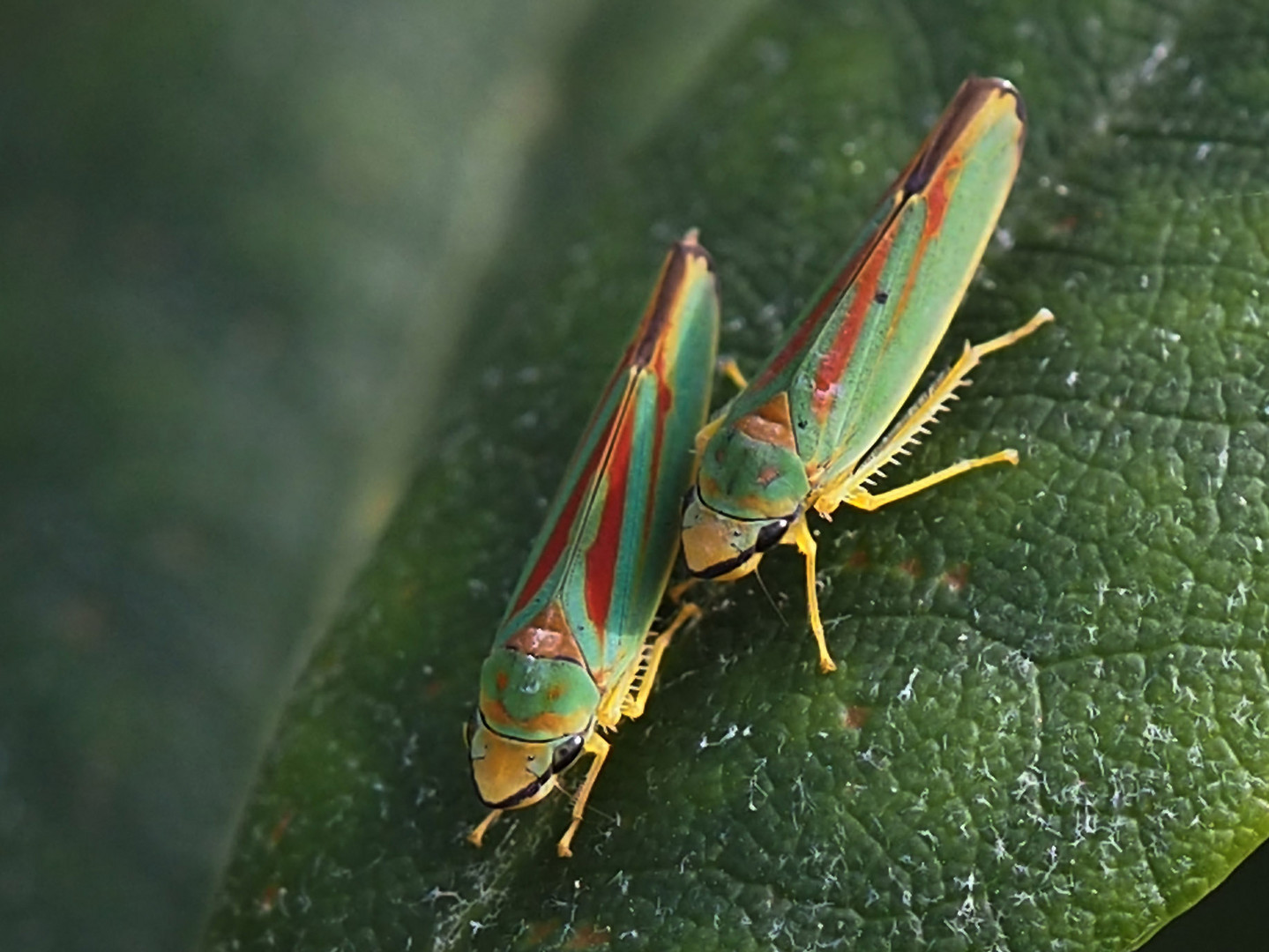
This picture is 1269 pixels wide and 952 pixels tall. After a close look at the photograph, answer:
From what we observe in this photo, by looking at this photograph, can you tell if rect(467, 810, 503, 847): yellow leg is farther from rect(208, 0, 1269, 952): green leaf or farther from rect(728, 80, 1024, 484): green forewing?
rect(728, 80, 1024, 484): green forewing

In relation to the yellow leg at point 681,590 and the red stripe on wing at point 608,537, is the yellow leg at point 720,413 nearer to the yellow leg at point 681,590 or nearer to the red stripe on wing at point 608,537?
the red stripe on wing at point 608,537

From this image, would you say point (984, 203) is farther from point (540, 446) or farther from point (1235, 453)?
point (540, 446)

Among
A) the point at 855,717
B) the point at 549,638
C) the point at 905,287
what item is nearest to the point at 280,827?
the point at 549,638

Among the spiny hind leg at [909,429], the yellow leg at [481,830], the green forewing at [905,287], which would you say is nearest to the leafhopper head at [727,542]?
the spiny hind leg at [909,429]

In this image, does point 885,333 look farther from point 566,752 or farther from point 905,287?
point 566,752

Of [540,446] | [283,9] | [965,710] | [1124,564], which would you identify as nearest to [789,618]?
[965,710]
